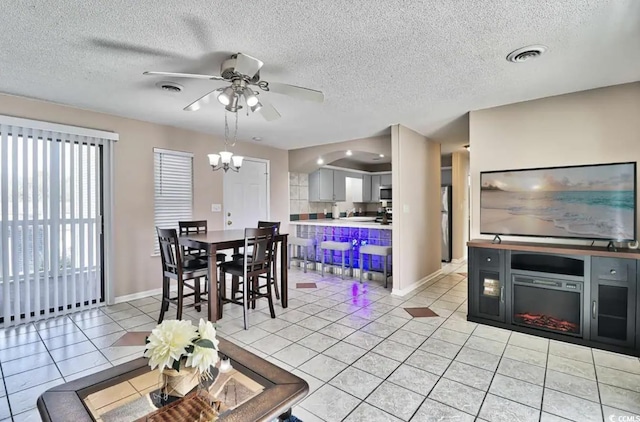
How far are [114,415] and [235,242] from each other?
2162 mm

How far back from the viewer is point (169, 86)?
9.56ft

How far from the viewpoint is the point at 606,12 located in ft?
5.91

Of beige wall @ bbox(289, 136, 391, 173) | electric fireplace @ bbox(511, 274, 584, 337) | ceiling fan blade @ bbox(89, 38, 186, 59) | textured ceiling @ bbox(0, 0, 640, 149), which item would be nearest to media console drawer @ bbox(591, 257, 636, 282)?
electric fireplace @ bbox(511, 274, 584, 337)

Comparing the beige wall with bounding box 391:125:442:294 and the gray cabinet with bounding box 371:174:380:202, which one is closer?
the beige wall with bounding box 391:125:442:294

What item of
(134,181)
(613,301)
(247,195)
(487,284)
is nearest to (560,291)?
(613,301)

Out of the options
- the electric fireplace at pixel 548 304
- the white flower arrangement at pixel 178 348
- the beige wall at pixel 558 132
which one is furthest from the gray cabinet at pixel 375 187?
the white flower arrangement at pixel 178 348

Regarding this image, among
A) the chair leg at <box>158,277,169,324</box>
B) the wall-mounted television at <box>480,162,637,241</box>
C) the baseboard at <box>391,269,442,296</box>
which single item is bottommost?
the baseboard at <box>391,269,442,296</box>

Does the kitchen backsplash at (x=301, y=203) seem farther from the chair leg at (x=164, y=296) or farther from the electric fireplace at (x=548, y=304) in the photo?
the electric fireplace at (x=548, y=304)

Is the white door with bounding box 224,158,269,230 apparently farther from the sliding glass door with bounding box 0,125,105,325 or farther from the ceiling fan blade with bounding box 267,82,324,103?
the ceiling fan blade with bounding box 267,82,324,103

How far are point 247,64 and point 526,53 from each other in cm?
207

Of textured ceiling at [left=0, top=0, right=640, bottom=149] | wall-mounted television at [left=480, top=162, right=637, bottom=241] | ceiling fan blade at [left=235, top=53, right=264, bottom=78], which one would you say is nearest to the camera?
textured ceiling at [left=0, top=0, right=640, bottom=149]

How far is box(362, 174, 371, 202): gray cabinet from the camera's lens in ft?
28.0

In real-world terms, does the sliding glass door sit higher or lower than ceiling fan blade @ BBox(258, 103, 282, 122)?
lower

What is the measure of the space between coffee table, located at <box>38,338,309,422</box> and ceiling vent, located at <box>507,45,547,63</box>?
2.64 meters
